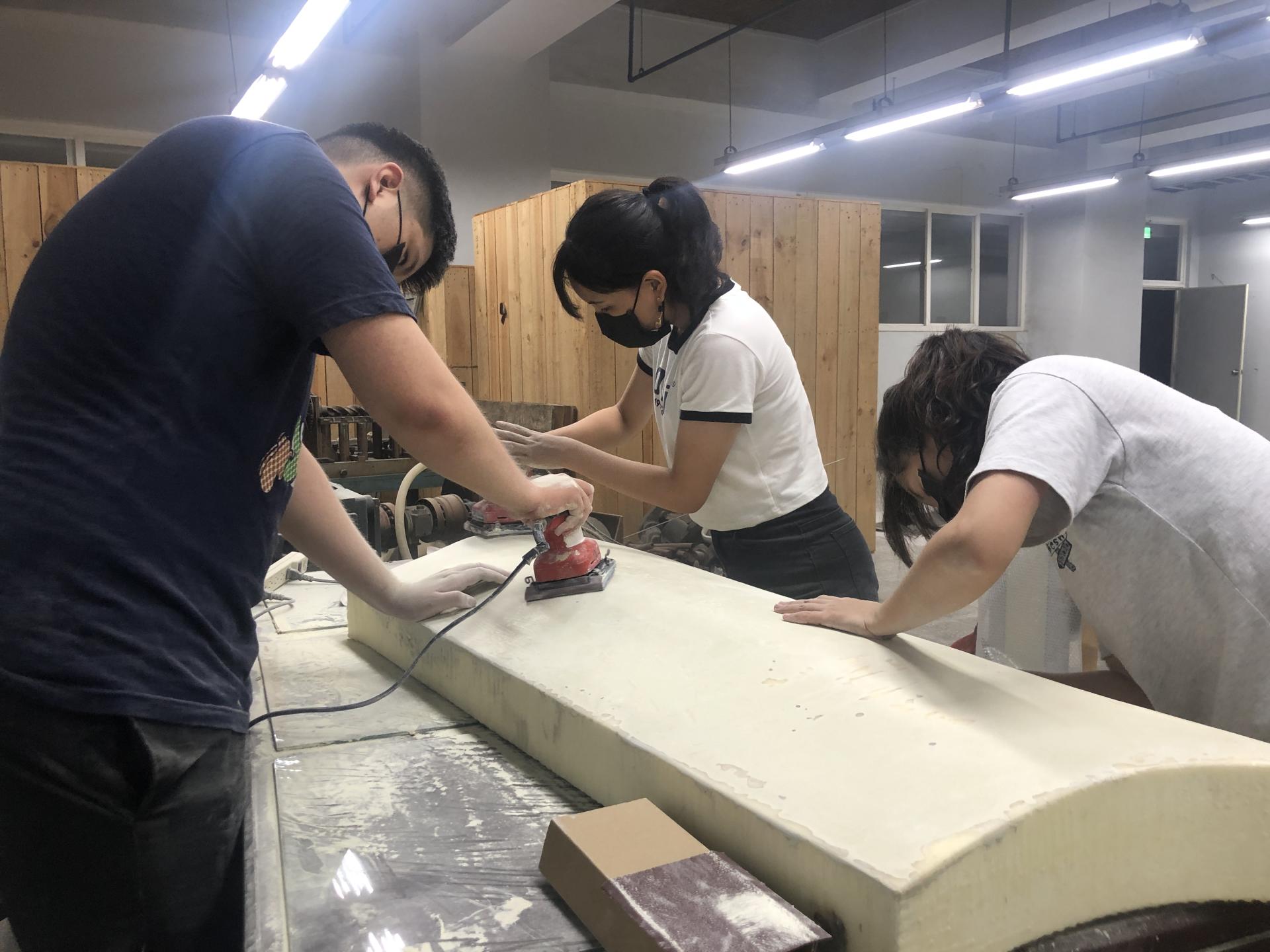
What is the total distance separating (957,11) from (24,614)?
7567 mm

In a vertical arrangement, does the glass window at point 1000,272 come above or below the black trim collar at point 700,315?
above

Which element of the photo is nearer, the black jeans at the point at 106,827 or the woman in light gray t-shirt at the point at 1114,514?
the black jeans at the point at 106,827

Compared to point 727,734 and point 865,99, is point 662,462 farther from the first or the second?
point 865,99

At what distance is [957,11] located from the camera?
21.9ft

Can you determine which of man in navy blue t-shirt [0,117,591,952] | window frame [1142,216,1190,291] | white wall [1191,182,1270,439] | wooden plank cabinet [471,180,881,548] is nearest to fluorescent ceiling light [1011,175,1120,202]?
window frame [1142,216,1190,291]

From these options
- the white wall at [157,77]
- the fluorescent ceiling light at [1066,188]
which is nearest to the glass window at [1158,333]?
the fluorescent ceiling light at [1066,188]

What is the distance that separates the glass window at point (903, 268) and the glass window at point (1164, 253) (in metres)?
3.56

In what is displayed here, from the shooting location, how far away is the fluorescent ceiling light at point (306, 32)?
140 inches

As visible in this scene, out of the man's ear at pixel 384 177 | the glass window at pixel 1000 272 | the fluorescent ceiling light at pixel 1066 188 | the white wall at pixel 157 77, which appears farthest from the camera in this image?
the glass window at pixel 1000 272

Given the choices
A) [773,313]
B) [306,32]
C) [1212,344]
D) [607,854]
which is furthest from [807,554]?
[1212,344]

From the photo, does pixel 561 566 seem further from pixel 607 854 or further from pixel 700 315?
pixel 607 854

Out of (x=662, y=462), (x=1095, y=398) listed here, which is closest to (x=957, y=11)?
(x=662, y=462)

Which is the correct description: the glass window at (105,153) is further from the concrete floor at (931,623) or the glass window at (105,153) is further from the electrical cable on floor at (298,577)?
the concrete floor at (931,623)

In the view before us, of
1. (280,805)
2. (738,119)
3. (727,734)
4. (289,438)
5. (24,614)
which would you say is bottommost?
(280,805)
